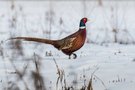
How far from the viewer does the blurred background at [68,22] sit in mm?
9359

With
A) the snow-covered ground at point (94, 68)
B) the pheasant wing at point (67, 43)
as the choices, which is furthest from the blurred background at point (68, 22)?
the pheasant wing at point (67, 43)

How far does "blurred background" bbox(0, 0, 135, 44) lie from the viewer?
30.7 ft

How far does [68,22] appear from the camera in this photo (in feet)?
41.0

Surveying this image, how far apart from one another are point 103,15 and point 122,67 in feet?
30.3

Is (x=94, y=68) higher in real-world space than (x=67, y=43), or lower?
lower

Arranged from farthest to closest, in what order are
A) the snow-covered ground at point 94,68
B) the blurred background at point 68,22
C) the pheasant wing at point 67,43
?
the blurred background at point 68,22
the pheasant wing at point 67,43
the snow-covered ground at point 94,68

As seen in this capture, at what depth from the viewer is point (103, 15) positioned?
46.0 ft

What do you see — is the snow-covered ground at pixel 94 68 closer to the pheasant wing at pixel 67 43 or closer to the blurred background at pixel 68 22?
the pheasant wing at pixel 67 43

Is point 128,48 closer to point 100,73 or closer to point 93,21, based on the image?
point 100,73

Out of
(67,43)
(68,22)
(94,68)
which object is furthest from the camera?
(68,22)

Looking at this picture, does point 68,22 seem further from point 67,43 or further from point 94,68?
point 94,68

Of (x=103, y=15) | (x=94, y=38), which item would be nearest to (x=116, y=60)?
(x=94, y=38)

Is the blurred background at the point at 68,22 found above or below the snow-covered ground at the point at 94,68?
above

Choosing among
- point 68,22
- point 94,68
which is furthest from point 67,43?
point 68,22
